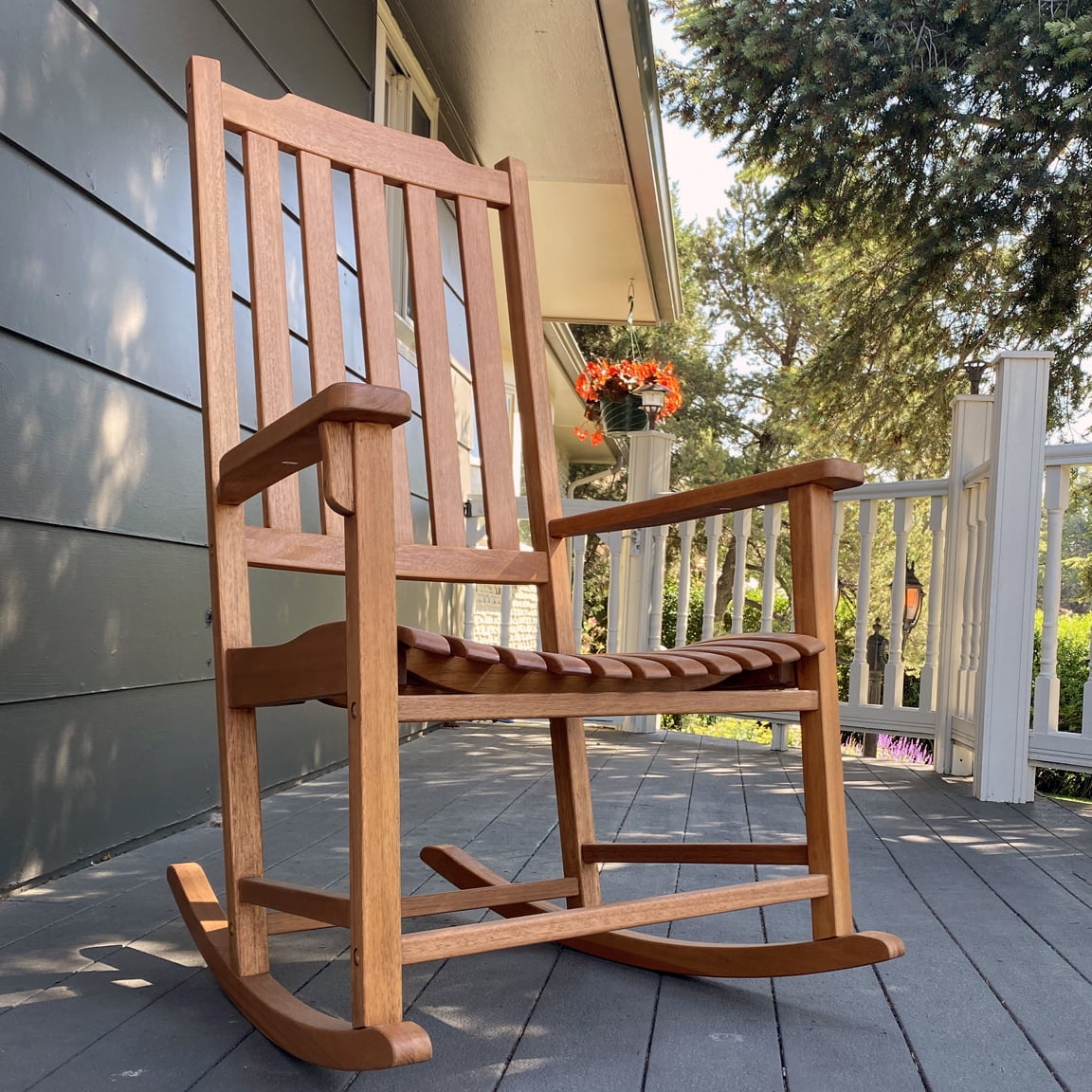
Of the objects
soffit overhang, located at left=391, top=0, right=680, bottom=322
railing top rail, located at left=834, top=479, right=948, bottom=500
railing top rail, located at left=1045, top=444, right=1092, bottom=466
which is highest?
soffit overhang, located at left=391, top=0, right=680, bottom=322

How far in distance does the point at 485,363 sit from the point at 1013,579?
175cm

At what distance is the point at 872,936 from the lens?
3.79 ft

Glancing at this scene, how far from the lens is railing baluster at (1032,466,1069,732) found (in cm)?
275

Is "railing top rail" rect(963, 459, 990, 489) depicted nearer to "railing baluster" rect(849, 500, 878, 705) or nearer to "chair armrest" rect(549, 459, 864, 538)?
"railing baluster" rect(849, 500, 878, 705)

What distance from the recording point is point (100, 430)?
1806mm

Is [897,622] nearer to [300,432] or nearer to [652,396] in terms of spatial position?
[652,396]

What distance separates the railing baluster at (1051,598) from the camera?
2.75 meters

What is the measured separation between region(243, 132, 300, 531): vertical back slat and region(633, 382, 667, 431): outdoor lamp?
4261 millimetres

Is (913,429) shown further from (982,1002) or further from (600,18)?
(982,1002)

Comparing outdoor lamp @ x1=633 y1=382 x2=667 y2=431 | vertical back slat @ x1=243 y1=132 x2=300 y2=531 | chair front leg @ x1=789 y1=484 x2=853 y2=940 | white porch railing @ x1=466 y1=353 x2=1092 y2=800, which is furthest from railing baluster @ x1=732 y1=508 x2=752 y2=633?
vertical back slat @ x1=243 y1=132 x2=300 y2=531

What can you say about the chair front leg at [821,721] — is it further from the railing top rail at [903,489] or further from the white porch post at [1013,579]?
the railing top rail at [903,489]

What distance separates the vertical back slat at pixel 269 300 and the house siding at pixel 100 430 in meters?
0.43

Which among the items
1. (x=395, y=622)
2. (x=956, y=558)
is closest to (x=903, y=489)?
(x=956, y=558)

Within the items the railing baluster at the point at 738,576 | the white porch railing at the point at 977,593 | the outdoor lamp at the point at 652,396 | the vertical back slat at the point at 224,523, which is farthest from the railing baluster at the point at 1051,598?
the outdoor lamp at the point at 652,396
